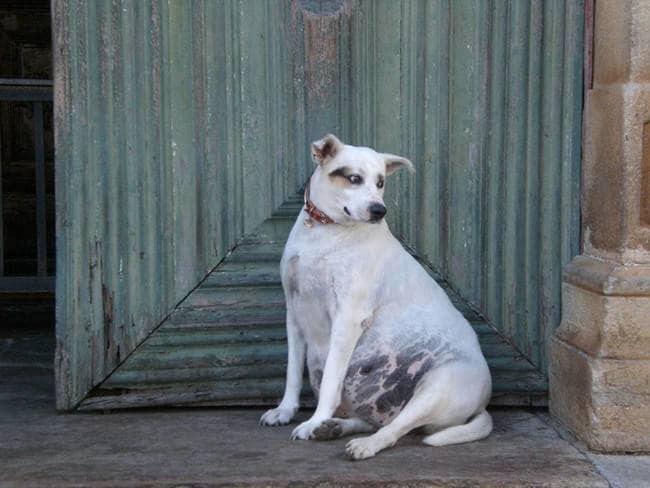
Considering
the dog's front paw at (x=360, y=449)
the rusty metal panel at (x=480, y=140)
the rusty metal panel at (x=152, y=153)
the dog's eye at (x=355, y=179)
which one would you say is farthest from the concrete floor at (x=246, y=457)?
the dog's eye at (x=355, y=179)

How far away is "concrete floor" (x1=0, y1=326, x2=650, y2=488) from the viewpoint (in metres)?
3.53

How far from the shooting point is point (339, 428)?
398 cm

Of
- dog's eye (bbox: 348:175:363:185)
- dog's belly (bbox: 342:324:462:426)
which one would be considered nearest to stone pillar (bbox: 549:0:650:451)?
dog's belly (bbox: 342:324:462:426)

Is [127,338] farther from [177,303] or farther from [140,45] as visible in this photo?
[140,45]

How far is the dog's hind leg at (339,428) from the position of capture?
3.93 m

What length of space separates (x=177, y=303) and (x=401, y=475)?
1.52m

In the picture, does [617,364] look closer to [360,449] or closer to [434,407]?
[434,407]

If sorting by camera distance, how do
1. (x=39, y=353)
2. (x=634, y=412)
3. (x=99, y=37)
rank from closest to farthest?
(x=634, y=412) → (x=99, y=37) → (x=39, y=353)

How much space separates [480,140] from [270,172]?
0.98m

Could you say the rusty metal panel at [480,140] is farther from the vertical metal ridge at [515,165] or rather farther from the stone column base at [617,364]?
the stone column base at [617,364]

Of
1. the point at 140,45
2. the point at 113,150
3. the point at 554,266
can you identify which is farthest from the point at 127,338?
the point at 554,266

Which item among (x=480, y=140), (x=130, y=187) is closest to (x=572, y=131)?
(x=480, y=140)

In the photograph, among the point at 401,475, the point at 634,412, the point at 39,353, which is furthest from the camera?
the point at 39,353

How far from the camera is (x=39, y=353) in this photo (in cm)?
611
